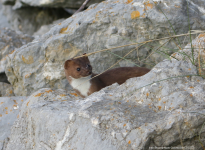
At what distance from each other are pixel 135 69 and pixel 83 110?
6.64 feet

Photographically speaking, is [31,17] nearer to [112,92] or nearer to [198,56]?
[112,92]

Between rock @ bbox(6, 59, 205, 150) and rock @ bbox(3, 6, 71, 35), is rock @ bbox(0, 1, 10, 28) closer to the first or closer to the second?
rock @ bbox(3, 6, 71, 35)

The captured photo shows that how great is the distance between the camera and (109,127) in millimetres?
2412

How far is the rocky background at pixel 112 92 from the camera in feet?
7.63

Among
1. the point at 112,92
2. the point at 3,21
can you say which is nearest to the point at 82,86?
the point at 112,92

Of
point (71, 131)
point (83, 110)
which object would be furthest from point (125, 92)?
point (71, 131)

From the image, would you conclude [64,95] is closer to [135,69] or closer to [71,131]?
[71,131]

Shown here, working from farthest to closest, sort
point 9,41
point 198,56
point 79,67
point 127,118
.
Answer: point 9,41 → point 79,67 → point 198,56 → point 127,118

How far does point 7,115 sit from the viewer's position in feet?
12.9

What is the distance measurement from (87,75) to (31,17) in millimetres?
7402

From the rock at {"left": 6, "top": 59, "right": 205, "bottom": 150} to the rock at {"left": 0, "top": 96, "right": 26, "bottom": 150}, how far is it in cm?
43

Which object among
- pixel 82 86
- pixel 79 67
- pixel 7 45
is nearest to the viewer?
pixel 79 67

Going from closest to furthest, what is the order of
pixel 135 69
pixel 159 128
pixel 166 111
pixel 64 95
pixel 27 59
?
pixel 159 128 < pixel 166 111 < pixel 64 95 < pixel 135 69 < pixel 27 59

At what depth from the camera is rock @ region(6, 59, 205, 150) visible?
229 cm
